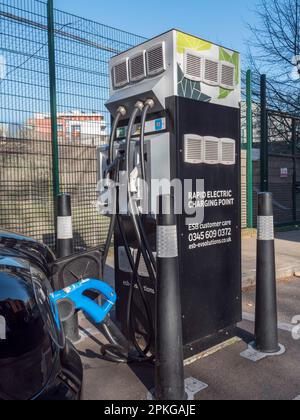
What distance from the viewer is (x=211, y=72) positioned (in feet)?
10.1

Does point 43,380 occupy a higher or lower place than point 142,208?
lower

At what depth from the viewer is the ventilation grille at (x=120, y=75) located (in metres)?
3.25

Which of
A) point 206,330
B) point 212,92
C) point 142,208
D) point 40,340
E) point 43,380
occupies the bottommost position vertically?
point 206,330

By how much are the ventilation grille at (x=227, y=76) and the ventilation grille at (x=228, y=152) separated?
450 mm

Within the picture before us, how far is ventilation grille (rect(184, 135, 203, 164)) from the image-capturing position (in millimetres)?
2914

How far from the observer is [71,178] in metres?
6.29

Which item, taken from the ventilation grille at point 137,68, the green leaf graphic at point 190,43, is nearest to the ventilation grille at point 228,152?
the green leaf graphic at point 190,43

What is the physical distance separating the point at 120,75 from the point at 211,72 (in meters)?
0.77

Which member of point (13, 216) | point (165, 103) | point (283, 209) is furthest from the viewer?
point (283, 209)

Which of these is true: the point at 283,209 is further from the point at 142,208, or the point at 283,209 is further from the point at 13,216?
the point at 142,208

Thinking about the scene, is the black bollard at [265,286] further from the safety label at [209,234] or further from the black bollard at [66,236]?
the black bollard at [66,236]

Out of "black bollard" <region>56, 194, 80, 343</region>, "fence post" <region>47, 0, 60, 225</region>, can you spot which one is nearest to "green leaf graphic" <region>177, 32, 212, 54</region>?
"black bollard" <region>56, 194, 80, 343</region>
